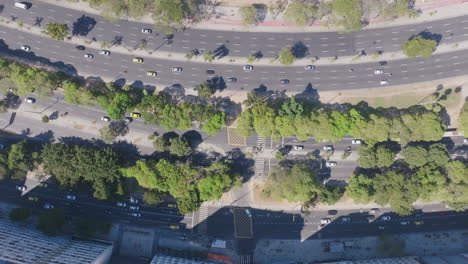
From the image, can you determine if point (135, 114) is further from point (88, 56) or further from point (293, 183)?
point (293, 183)

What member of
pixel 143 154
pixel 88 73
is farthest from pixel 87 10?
pixel 143 154

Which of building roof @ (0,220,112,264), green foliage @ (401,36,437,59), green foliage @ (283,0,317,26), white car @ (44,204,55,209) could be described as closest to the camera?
building roof @ (0,220,112,264)

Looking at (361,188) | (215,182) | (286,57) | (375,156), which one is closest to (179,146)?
(215,182)

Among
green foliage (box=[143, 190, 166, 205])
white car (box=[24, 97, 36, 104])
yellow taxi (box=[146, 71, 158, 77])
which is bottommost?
green foliage (box=[143, 190, 166, 205])

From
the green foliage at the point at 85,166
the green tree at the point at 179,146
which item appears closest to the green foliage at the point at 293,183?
the green tree at the point at 179,146

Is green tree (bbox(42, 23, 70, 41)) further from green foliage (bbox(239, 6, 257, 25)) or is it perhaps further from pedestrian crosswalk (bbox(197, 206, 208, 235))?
pedestrian crosswalk (bbox(197, 206, 208, 235))

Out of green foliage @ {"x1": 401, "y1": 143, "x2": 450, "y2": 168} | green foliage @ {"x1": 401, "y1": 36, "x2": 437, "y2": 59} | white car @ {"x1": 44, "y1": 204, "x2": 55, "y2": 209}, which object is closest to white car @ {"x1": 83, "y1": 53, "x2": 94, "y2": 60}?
white car @ {"x1": 44, "y1": 204, "x2": 55, "y2": 209}
